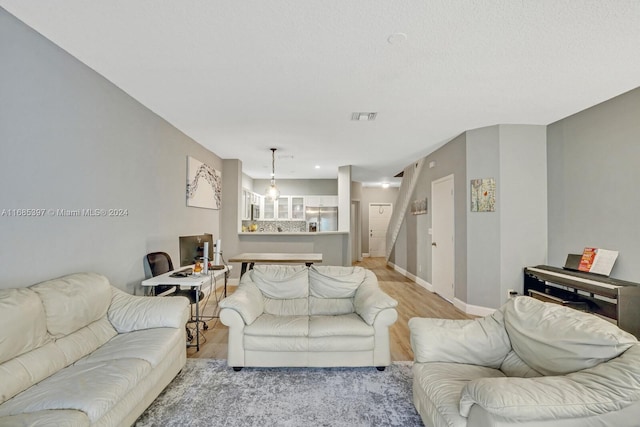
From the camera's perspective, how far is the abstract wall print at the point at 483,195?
4.03m

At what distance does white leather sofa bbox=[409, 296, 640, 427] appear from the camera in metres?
1.20

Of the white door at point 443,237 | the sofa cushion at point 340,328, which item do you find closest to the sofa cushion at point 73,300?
the sofa cushion at point 340,328

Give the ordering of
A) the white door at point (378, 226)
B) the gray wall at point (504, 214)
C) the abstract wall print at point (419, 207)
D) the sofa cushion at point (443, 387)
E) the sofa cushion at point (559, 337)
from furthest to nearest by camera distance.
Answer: the white door at point (378, 226) → the abstract wall print at point (419, 207) → the gray wall at point (504, 214) → the sofa cushion at point (443, 387) → the sofa cushion at point (559, 337)

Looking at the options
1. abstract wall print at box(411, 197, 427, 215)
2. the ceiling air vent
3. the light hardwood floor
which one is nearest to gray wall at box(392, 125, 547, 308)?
the light hardwood floor

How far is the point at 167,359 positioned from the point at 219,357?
784 millimetres

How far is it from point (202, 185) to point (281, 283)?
272 centimetres

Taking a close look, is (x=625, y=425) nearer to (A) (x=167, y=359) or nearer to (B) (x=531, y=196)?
(A) (x=167, y=359)

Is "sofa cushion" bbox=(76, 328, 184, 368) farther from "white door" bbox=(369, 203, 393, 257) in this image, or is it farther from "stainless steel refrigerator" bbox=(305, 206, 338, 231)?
"white door" bbox=(369, 203, 393, 257)

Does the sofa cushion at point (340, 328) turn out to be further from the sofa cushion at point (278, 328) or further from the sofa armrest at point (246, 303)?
the sofa armrest at point (246, 303)

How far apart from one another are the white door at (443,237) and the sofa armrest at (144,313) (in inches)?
160

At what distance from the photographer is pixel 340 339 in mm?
2533

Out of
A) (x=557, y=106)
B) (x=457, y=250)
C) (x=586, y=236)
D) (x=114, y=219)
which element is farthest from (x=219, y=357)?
(x=557, y=106)

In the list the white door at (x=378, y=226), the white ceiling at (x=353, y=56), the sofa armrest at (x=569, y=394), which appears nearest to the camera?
the sofa armrest at (x=569, y=394)

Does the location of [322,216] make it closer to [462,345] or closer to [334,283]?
[334,283]
